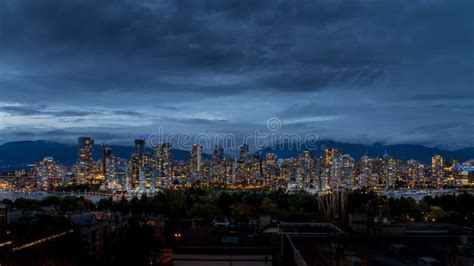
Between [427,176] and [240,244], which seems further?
[427,176]

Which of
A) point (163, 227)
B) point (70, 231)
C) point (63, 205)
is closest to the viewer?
point (70, 231)

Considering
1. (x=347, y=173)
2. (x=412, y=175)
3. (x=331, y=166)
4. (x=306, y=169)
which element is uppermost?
(x=331, y=166)

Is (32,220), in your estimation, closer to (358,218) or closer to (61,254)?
(61,254)

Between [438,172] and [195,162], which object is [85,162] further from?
[438,172]

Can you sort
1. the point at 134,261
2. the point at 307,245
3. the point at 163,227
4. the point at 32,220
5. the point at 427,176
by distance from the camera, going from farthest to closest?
1. the point at 427,176
2. the point at 163,227
3. the point at 32,220
4. the point at 134,261
5. the point at 307,245

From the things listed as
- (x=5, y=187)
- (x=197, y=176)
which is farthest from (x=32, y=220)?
(x=5, y=187)

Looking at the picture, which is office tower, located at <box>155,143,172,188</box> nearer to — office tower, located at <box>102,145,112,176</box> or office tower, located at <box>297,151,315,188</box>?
office tower, located at <box>102,145,112,176</box>

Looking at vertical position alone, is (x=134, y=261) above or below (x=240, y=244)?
below

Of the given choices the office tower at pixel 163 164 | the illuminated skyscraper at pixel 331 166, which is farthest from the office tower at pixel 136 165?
the illuminated skyscraper at pixel 331 166

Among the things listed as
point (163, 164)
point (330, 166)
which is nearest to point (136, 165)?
point (163, 164)
